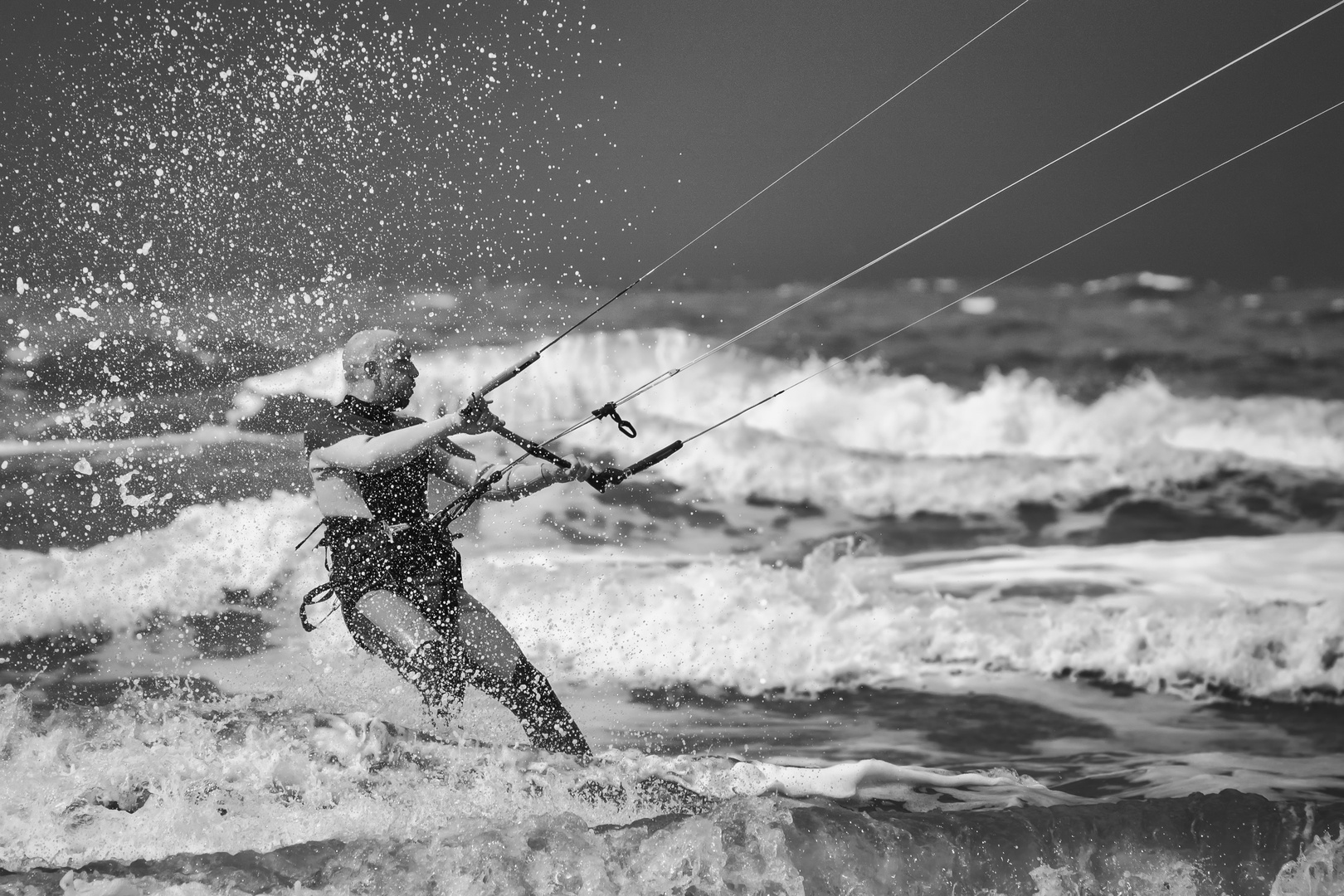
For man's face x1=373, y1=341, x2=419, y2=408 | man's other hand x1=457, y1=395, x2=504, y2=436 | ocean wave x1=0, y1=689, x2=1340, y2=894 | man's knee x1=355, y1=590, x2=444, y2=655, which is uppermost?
man's face x1=373, y1=341, x2=419, y2=408

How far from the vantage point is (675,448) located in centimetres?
254

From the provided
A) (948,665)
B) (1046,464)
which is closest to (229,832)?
(948,665)

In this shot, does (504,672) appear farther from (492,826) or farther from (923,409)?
(923,409)

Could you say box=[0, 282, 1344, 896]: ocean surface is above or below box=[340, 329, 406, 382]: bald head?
below

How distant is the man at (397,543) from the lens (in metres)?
2.67

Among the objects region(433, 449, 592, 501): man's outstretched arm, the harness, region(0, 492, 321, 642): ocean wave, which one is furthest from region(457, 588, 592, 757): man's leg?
region(0, 492, 321, 642): ocean wave

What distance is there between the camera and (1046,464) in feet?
12.1

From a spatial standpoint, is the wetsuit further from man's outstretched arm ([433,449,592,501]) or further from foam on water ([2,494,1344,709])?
foam on water ([2,494,1344,709])

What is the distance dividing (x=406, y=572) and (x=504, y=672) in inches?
12.9

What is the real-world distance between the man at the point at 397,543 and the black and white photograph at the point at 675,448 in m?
0.01

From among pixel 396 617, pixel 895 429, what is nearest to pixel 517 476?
pixel 396 617

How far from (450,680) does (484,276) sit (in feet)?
3.70

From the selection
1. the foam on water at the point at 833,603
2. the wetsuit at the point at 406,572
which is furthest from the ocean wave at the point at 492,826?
the foam on water at the point at 833,603

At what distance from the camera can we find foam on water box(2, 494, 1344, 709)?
10.7ft
